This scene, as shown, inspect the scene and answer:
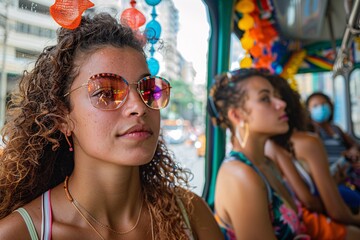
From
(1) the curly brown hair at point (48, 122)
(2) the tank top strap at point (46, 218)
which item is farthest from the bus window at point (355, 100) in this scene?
(2) the tank top strap at point (46, 218)

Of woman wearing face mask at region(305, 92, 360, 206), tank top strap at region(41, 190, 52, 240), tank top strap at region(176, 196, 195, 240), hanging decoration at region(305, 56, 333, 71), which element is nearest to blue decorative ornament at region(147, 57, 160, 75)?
tank top strap at region(176, 196, 195, 240)

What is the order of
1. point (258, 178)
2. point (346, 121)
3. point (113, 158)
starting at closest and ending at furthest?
1. point (113, 158)
2. point (258, 178)
3. point (346, 121)

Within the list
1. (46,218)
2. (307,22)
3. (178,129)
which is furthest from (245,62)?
(46,218)

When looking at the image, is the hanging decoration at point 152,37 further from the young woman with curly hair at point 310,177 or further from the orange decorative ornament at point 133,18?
the young woman with curly hair at point 310,177

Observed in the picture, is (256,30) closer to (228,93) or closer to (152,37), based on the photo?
(228,93)

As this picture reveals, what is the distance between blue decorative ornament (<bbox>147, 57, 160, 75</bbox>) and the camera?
1.41 metres

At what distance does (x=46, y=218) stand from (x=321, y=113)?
410cm

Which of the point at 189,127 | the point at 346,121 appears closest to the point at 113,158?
the point at 189,127

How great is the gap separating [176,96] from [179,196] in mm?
1091

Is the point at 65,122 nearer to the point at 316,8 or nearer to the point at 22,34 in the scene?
the point at 22,34

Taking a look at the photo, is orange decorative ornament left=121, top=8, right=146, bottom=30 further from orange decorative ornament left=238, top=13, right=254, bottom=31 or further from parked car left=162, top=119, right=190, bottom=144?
orange decorative ornament left=238, top=13, right=254, bottom=31

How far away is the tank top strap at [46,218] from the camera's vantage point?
967 mm

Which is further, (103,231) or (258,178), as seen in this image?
(258,178)

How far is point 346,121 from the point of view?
526cm
